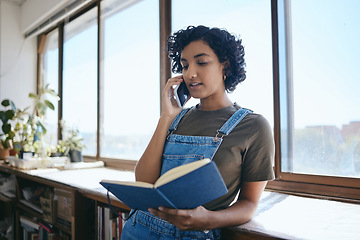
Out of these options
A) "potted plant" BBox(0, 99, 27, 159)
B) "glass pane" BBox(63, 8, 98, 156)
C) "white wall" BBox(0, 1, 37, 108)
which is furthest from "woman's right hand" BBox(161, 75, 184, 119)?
"white wall" BBox(0, 1, 37, 108)

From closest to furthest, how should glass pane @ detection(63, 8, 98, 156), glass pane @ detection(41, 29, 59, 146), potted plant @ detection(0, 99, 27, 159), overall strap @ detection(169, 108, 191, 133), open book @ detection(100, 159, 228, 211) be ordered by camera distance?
open book @ detection(100, 159, 228, 211), overall strap @ detection(169, 108, 191, 133), potted plant @ detection(0, 99, 27, 159), glass pane @ detection(63, 8, 98, 156), glass pane @ detection(41, 29, 59, 146)

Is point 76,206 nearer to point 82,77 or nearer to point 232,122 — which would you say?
point 232,122

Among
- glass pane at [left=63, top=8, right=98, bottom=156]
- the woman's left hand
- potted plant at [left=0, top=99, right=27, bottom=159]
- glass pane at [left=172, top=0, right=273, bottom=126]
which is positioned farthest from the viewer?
glass pane at [left=63, top=8, right=98, bottom=156]

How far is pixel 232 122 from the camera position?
113 cm

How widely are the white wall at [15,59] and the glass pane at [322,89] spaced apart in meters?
3.85

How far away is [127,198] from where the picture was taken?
100cm

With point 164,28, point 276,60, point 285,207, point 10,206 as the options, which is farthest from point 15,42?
point 285,207

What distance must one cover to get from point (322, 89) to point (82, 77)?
2.74 meters

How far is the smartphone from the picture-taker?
1.36m

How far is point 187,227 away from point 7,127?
9.42 ft

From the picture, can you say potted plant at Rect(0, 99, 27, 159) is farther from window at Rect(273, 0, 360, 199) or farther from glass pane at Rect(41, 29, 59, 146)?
window at Rect(273, 0, 360, 199)

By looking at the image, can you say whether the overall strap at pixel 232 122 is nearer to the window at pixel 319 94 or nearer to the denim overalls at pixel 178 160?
the denim overalls at pixel 178 160

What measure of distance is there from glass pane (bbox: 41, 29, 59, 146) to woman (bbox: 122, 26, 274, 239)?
3.19m

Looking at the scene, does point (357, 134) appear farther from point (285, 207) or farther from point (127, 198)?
point (127, 198)
